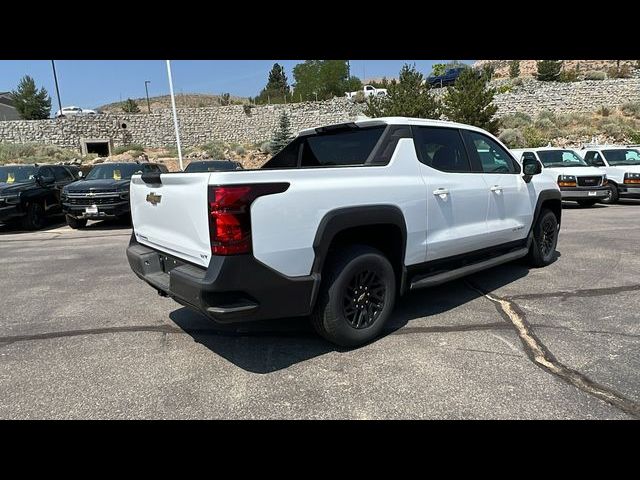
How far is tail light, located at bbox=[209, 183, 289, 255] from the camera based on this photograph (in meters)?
2.71

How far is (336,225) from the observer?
3.19 meters

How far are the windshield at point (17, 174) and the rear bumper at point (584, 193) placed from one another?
1539 cm

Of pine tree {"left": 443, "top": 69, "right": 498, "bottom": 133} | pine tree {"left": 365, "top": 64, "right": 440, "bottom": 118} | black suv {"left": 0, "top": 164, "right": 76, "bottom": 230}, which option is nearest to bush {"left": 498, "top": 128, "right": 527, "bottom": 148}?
pine tree {"left": 443, "top": 69, "right": 498, "bottom": 133}

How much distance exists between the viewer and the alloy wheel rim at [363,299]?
138 inches

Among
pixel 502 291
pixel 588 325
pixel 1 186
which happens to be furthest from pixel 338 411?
pixel 1 186

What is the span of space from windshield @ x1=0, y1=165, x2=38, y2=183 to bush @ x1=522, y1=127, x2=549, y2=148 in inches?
1059

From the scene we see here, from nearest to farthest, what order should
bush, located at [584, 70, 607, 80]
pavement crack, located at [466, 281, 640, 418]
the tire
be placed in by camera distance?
pavement crack, located at [466, 281, 640, 418], the tire, bush, located at [584, 70, 607, 80]

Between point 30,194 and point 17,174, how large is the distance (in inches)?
46.6

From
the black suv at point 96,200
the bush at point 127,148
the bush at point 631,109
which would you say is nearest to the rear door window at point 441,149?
the black suv at point 96,200

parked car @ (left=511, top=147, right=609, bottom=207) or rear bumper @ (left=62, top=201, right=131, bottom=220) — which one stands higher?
rear bumper @ (left=62, top=201, right=131, bottom=220)

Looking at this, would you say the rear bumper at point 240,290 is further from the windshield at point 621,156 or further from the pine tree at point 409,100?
the pine tree at point 409,100

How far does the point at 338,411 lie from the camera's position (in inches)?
105

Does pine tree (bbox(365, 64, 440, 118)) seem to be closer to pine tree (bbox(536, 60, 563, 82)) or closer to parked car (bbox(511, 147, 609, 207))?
parked car (bbox(511, 147, 609, 207))
